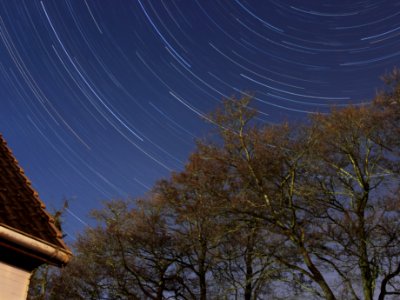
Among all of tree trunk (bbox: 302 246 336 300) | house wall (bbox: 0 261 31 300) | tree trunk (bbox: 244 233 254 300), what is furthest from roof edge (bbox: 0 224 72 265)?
tree trunk (bbox: 244 233 254 300)

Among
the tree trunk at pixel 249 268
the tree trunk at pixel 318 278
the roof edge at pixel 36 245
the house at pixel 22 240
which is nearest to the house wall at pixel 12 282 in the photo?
the house at pixel 22 240

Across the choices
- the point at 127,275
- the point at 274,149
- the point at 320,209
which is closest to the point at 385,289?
the point at 320,209

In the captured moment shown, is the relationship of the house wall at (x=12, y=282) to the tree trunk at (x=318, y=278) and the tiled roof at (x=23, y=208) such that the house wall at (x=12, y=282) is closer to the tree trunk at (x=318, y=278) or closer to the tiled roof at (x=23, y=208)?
the tiled roof at (x=23, y=208)

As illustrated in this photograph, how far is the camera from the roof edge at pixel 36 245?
4.73 m

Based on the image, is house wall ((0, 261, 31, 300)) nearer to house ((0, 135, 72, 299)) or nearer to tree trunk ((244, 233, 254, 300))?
house ((0, 135, 72, 299))

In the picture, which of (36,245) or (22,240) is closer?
(22,240)

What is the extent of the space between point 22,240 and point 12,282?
1.81ft

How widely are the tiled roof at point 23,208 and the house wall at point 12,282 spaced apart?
1.52ft

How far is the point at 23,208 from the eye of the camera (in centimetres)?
553

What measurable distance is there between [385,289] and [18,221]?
11.6 meters

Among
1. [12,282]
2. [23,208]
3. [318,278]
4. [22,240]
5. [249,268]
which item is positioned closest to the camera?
[22,240]

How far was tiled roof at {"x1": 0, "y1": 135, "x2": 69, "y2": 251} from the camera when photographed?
5.11 metres

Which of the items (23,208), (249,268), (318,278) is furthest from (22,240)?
(249,268)

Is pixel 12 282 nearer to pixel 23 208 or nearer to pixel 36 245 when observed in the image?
pixel 36 245
